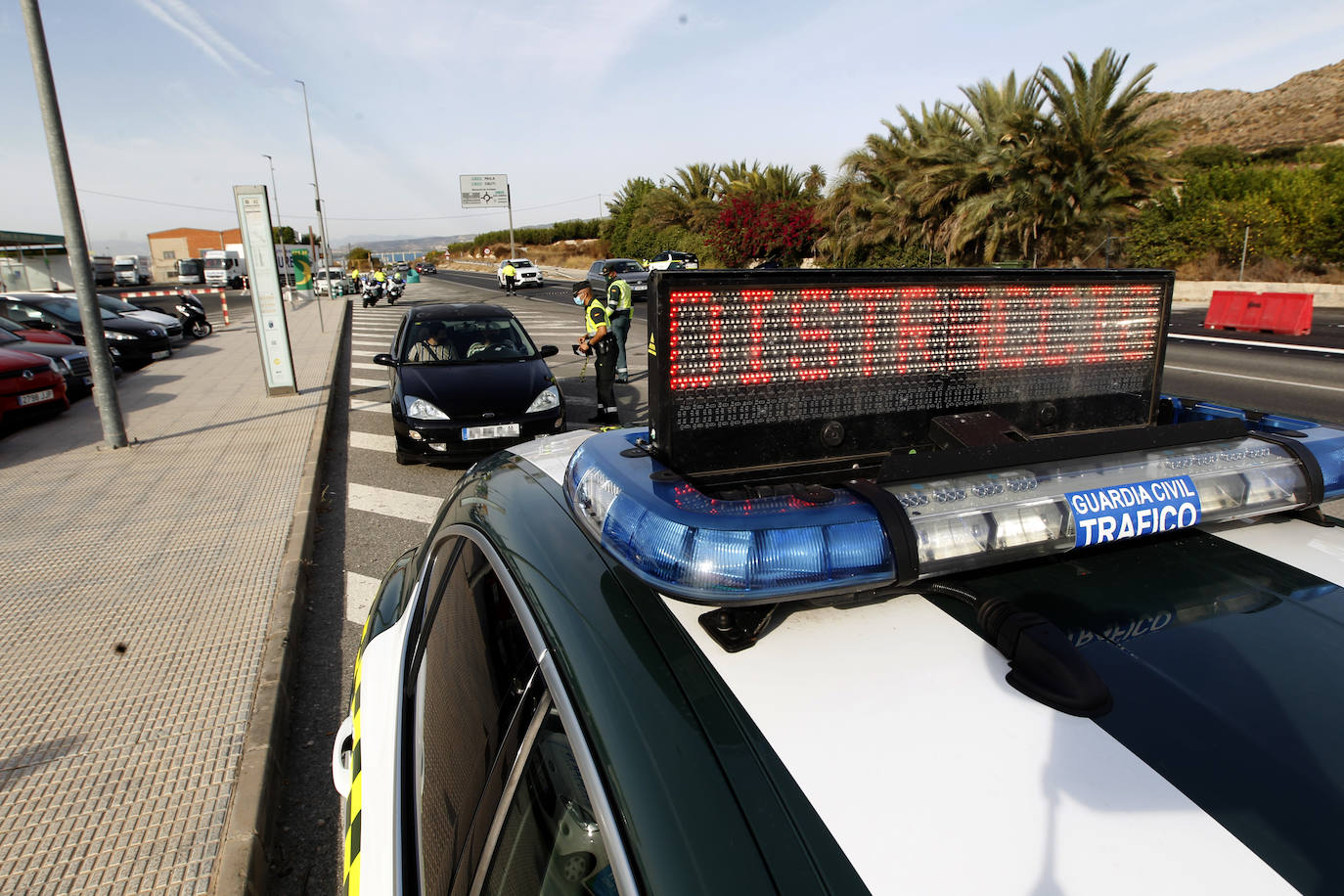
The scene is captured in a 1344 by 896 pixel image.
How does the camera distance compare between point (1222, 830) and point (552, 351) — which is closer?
point (1222, 830)

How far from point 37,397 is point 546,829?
1178 centimetres

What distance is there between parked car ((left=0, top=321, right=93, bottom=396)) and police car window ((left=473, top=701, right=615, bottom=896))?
13.9 meters

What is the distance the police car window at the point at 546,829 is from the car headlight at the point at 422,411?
6517 mm

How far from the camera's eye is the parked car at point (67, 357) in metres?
12.2

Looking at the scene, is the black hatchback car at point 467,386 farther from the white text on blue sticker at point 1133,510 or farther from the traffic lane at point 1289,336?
the traffic lane at point 1289,336

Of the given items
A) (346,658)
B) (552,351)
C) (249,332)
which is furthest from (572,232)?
(346,658)

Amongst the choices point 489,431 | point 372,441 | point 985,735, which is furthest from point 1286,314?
point 985,735

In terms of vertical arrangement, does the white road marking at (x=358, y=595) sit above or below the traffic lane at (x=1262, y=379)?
below

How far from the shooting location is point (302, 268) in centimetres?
2905

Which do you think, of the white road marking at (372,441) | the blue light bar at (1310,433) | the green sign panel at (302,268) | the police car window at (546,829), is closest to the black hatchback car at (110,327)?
the white road marking at (372,441)

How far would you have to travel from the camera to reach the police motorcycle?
110 ft

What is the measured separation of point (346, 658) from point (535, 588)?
3311 mm

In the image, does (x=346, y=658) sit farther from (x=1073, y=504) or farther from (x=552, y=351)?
(x=552, y=351)

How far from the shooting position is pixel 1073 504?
1.42 metres
